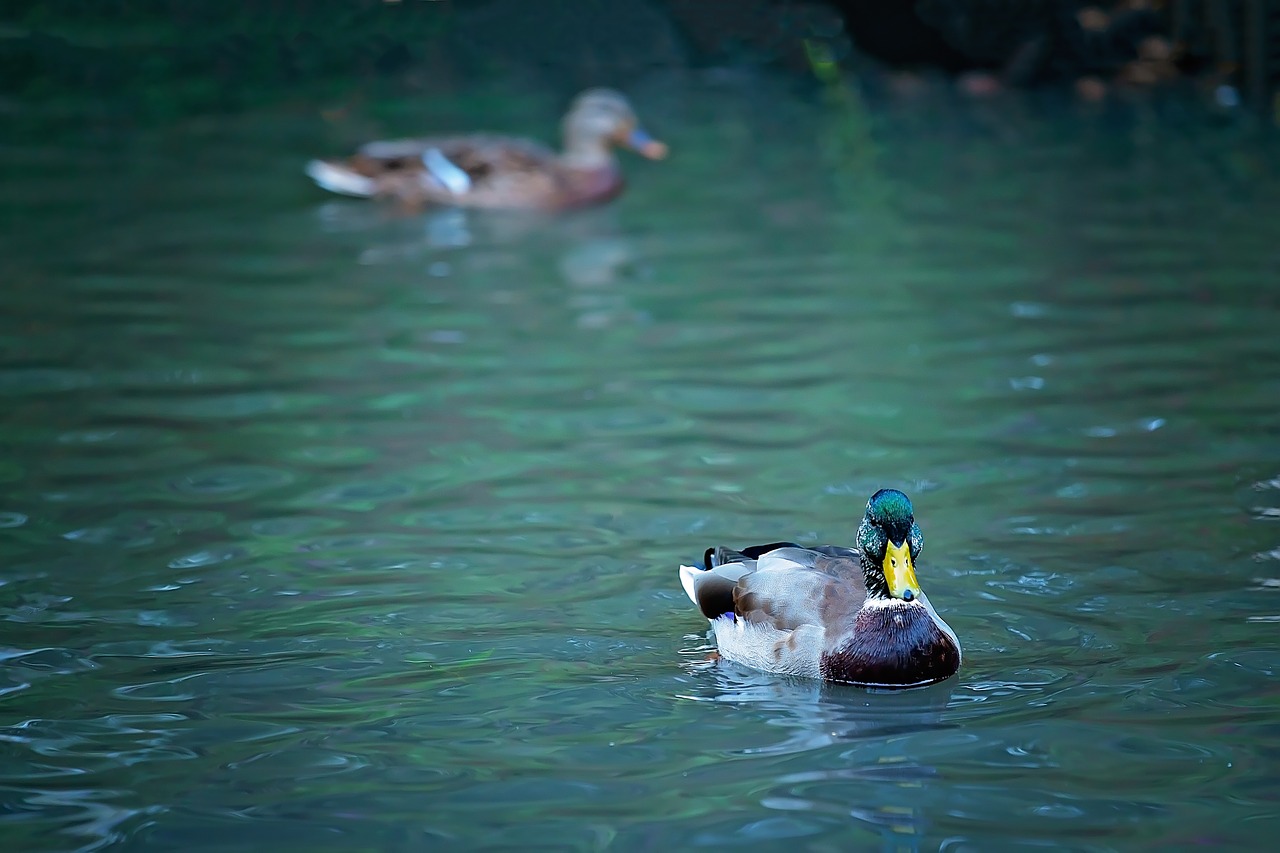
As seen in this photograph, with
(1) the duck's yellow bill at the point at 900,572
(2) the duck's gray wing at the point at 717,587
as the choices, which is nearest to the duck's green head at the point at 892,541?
(1) the duck's yellow bill at the point at 900,572

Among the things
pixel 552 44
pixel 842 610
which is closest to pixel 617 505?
pixel 842 610

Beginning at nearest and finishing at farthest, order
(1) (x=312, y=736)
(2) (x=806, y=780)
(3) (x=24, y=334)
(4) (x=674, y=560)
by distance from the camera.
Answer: (2) (x=806, y=780), (1) (x=312, y=736), (4) (x=674, y=560), (3) (x=24, y=334)

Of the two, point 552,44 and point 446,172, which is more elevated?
point 552,44

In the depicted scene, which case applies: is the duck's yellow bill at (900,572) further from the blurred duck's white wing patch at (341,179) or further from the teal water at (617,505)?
the blurred duck's white wing patch at (341,179)

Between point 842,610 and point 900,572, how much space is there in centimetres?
27

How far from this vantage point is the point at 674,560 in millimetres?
6094

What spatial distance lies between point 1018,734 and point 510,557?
7.15 ft

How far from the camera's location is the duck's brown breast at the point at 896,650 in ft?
15.9

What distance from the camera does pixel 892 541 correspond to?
4.85 metres

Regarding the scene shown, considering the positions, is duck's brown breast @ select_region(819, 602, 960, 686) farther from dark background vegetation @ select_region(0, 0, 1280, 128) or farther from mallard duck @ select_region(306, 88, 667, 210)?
dark background vegetation @ select_region(0, 0, 1280, 128)

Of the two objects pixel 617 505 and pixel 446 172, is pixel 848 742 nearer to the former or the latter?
pixel 617 505

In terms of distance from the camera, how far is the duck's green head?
4.82 metres

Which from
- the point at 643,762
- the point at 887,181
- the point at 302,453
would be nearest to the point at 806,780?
the point at 643,762

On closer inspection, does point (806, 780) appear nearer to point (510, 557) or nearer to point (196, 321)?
point (510, 557)
